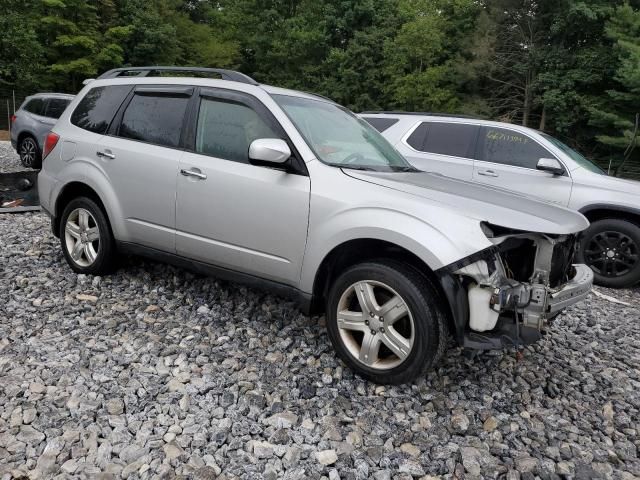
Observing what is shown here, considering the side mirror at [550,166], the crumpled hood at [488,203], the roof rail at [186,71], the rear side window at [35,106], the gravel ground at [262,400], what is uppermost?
the roof rail at [186,71]

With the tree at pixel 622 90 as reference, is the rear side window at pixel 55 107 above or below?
below

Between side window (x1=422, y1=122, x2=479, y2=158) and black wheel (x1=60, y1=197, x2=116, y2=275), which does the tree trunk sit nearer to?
side window (x1=422, y1=122, x2=479, y2=158)

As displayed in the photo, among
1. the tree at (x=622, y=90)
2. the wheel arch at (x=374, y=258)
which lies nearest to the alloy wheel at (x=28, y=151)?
the wheel arch at (x=374, y=258)

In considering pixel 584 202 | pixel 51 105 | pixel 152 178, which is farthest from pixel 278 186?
pixel 51 105

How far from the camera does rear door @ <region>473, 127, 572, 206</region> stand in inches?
236

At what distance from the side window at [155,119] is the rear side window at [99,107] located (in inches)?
6.8

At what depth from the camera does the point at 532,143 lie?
6332 millimetres

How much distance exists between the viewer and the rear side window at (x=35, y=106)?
11.9 m

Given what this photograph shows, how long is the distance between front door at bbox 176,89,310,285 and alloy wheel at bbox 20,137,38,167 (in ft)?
31.6

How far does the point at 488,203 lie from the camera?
3027mm

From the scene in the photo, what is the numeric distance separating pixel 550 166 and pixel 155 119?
4292 mm

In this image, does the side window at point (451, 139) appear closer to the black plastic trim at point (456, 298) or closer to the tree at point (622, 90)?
the black plastic trim at point (456, 298)

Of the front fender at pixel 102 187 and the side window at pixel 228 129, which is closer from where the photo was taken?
the side window at pixel 228 129

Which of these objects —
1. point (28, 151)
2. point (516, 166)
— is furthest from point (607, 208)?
point (28, 151)
